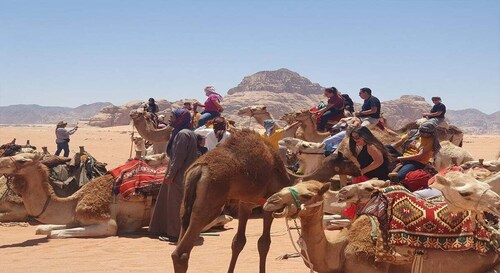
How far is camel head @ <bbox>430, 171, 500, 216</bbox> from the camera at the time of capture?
457cm

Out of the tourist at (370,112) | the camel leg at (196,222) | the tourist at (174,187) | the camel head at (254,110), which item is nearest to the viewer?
the camel leg at (196,222)

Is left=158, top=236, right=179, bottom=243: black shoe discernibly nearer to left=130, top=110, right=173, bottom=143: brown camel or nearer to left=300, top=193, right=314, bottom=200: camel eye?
left=300, top=193, right=314, bottom=200: camel eye

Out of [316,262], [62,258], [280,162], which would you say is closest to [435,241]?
[316,262]

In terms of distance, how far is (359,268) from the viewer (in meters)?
5.31

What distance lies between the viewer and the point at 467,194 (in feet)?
15.3

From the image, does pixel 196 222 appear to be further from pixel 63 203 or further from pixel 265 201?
pixel 63 203

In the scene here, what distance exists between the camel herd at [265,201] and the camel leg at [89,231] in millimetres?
16

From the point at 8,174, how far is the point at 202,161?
4459 mm

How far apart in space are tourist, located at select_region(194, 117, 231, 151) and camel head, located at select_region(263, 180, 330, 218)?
4617 mm

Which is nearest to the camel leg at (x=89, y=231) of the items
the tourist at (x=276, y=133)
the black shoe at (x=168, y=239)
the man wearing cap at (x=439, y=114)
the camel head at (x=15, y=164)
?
the black shoe at (x=168, y=239)

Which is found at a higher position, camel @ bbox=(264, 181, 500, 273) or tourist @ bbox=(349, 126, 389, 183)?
tourist @ bbox=(349, 126, 389, 183)

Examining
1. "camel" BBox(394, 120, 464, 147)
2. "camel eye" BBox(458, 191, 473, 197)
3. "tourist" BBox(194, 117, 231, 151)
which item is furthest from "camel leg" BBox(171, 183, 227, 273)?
"camel" BBox(394, 120, 464, 147)

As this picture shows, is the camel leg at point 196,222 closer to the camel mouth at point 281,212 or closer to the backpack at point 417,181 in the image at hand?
the camel mouth at point 281,212

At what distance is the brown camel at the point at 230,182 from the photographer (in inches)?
255
